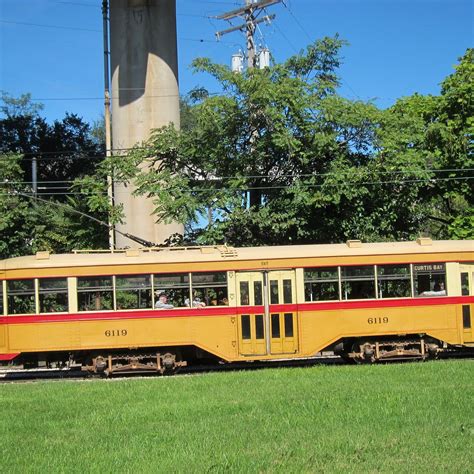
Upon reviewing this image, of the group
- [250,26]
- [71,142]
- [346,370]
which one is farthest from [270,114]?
[71,142]

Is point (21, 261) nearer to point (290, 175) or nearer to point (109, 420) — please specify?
point (109, 420)

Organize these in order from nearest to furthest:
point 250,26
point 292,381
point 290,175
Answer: point 292,381 < point 290,175 < point 250,26

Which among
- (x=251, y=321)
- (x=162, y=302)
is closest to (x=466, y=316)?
(x=251, y=321)

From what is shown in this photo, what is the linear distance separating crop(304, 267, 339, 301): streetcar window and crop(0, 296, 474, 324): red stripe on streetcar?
18cm

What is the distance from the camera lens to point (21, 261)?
16984 millimetres

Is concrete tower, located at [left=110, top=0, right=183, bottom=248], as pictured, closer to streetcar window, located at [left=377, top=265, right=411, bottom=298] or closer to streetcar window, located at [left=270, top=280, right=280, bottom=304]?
streetcar window, located at [left=270, top=280, right=280, bottom=304]

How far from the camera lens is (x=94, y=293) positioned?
17.0 m

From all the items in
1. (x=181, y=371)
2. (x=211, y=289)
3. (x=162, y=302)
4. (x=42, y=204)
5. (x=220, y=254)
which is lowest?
(x=181, y=371)

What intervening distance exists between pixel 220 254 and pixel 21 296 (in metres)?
4.82

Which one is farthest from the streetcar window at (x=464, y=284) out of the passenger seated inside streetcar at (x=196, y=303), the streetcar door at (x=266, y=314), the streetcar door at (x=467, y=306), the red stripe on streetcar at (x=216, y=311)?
the passenger seated inside streetcar at (x=196, y=303)

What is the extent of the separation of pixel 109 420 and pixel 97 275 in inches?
296

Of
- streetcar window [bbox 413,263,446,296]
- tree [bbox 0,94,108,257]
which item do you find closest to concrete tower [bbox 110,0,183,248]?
tree [bbox 0,94,108,257]

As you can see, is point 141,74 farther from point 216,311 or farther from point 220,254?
point 216,311

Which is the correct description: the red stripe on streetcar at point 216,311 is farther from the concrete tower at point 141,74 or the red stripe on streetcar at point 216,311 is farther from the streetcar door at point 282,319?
the concrete tower at point 141,74
